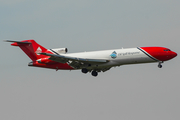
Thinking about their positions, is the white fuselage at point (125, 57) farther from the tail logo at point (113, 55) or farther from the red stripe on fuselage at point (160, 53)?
the red stripe on fuselage at point (160, 53)

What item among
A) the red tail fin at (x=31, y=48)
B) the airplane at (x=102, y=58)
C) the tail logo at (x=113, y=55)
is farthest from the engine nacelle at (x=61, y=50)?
the tail logo at (x=113, y=55)

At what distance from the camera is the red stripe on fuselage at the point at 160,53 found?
4784cm

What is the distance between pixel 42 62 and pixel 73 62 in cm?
481

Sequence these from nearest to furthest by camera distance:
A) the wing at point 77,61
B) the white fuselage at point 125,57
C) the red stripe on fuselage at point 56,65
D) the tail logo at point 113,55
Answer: the wing at point 77,61 → the white fuselage at point 125,57 → the tail logo at point 113,55 → the red stripe on fuselage at point 56,65

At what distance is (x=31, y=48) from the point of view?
175ft

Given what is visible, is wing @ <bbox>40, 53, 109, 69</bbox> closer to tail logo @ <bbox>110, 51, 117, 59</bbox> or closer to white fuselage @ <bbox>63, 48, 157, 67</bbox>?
white fuselage @ <bbox>63, 48, 157, 67</bbox>

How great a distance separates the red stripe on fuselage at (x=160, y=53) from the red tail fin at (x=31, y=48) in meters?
16.0

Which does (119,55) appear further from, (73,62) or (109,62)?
(73,62)

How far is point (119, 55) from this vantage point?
48.1 metres

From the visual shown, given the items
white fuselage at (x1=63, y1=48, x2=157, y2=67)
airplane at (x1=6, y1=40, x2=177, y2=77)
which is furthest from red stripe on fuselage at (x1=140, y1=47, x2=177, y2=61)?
white fuselage at (x1=63, y1=48, x2=157, y2=67)

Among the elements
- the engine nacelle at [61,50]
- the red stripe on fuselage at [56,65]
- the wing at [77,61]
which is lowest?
the red stripe on fuselage at [56,65]

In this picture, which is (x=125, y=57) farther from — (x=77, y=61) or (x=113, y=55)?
(x=77, y=61)

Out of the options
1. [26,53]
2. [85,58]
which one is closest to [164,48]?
[85,58]

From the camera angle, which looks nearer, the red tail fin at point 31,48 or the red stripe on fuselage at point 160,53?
the red stripe on fuselage at point 160,53
